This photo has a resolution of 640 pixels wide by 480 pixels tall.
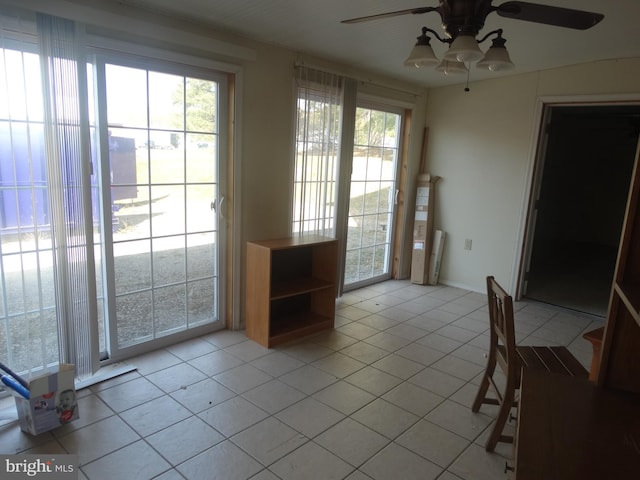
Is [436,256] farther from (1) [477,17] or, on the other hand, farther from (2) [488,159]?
(1) [477,17]

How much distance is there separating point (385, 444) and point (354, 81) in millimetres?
3251

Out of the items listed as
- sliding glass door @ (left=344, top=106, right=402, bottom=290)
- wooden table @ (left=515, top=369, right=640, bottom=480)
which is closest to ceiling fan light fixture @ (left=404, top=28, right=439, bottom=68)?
wooden table @ (left=515, top=369, right=640, bottom=480)

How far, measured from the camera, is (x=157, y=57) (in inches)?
110

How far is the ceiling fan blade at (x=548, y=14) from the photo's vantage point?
1715mm

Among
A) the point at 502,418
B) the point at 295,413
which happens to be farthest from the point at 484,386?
the point at 295,413

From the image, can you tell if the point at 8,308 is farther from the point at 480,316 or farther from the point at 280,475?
the point at 480,316

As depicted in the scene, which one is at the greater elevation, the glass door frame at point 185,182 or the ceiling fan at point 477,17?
the ceiling fan at point 477,17

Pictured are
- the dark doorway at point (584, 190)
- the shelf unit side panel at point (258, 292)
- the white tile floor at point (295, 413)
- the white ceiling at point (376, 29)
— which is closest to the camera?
the white tile floor at point (295, 413)

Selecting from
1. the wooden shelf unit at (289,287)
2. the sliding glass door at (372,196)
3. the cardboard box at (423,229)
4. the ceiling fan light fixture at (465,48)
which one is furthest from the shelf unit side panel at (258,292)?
the cardboard box at (423,229)

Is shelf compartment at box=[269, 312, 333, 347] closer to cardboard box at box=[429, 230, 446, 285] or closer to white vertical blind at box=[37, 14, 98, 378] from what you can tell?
white vertical blind at box=[37, 14, 98, 378]

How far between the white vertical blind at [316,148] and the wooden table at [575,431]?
2.78 metres

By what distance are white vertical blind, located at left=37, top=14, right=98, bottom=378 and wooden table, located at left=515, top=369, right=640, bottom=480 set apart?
8.14 feet

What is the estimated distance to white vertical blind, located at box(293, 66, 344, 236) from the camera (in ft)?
12.3

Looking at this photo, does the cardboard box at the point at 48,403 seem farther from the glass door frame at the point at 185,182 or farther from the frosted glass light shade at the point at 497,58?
the frosted glass light shade at the point at 497,58
